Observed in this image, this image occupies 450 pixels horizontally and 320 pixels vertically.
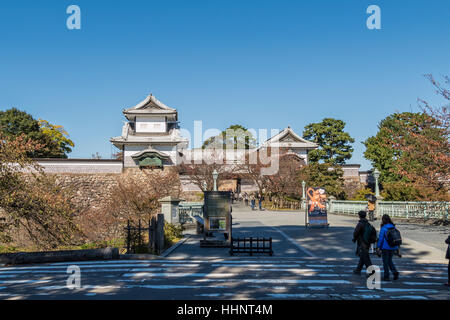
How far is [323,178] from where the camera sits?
41500 millimetres

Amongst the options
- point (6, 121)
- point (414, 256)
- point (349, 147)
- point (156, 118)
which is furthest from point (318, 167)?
point (6, 121)

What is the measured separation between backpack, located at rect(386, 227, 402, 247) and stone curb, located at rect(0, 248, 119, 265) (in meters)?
8.15

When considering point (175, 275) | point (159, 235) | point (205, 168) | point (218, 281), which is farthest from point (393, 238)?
point (205, 168)

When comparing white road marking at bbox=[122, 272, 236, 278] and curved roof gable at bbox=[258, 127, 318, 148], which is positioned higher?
curved roof gable at bbox=[258, 127, 318, 148]

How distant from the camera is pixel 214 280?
832 centimetres

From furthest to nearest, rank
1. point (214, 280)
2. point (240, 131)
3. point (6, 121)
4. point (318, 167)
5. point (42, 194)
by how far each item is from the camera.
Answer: point (240, 131) → point (6, 121) → point (318, 167) → point (42, 194) → point (214, 280)

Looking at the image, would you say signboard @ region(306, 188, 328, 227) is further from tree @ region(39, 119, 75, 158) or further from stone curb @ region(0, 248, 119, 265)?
tree @ region(39, 119, 75, 158)

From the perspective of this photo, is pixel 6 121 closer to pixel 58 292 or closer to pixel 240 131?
pixel 240 131

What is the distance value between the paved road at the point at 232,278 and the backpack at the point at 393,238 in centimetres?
88

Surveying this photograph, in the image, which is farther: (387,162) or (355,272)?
(387,162)

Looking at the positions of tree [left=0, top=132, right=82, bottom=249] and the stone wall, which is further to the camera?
the stone wall

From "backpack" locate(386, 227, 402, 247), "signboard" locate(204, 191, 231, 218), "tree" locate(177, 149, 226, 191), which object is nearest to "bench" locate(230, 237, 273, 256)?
"signboard" locate(204, 191, 231, 218)

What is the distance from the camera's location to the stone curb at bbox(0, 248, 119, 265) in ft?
37.4
